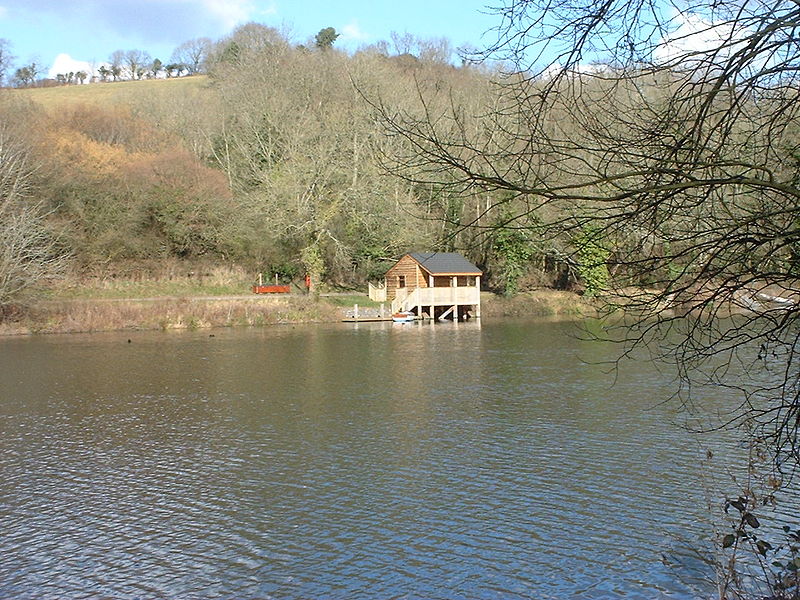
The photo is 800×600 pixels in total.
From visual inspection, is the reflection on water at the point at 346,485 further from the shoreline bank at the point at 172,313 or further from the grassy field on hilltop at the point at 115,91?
the grassy field on hilltop at the point at 115,91

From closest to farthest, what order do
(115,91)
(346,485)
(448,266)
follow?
(346,485), (448,266), (115,91)

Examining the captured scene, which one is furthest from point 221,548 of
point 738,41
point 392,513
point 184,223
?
point 184,223

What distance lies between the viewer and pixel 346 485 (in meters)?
10.8

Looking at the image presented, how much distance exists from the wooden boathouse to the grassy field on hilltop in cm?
2390

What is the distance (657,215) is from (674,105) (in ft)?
2.09

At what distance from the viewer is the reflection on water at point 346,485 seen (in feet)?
25.9

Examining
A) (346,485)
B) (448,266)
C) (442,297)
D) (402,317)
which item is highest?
(448,266)

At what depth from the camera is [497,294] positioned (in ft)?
137

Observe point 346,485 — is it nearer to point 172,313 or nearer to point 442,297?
point 172,313

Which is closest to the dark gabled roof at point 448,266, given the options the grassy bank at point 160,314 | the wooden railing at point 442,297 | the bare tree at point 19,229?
the wooden railing at point 442,297

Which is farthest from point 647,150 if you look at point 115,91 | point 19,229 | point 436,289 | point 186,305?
point 115,91

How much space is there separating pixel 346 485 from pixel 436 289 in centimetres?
2696

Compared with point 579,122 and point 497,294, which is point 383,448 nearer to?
point 579,122

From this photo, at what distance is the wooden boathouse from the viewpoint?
37562 millimetres
